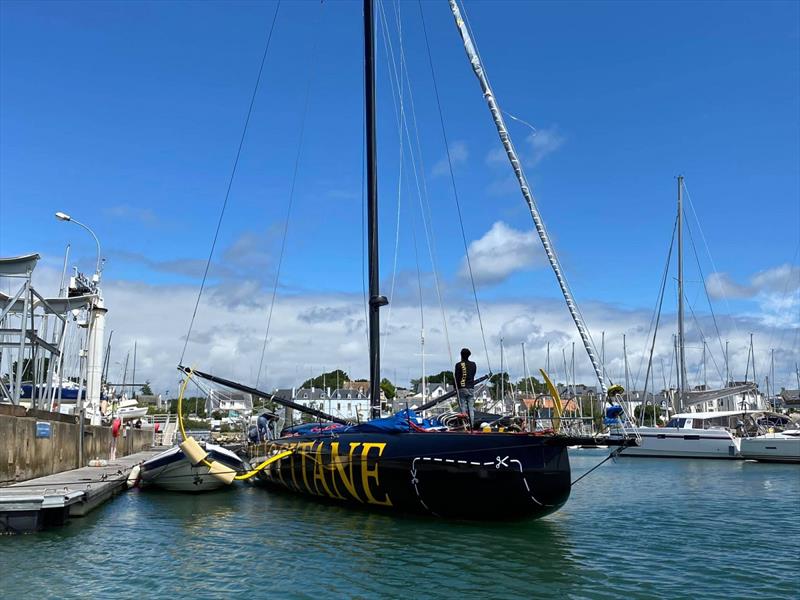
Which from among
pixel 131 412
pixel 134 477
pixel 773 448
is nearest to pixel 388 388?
pixel 131 412

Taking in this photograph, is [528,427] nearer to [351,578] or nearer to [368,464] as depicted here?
[368,464]

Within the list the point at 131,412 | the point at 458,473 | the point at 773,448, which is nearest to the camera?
the point at 458,473

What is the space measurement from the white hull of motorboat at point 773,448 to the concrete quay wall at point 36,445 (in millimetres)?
35808

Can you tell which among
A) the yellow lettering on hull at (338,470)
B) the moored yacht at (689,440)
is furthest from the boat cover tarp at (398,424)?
the moored yacht at (689,440)

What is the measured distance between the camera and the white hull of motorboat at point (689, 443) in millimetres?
42531

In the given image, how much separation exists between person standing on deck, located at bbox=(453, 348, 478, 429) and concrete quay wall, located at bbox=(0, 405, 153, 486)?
1088 cm

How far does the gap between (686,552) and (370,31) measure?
1690 centimetres

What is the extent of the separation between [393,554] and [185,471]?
453 inches

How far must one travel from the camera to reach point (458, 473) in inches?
550

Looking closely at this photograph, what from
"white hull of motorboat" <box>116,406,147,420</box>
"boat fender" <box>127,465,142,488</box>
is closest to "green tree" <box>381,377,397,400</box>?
"white hull of motorboat" <box>116,406,147,420</box>

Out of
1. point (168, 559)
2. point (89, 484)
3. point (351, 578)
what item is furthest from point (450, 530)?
point (89, 484)

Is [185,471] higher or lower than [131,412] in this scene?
lower

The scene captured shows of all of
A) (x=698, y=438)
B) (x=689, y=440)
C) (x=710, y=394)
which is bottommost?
(x=689, y=440)

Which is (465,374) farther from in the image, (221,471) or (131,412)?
(131,412)
